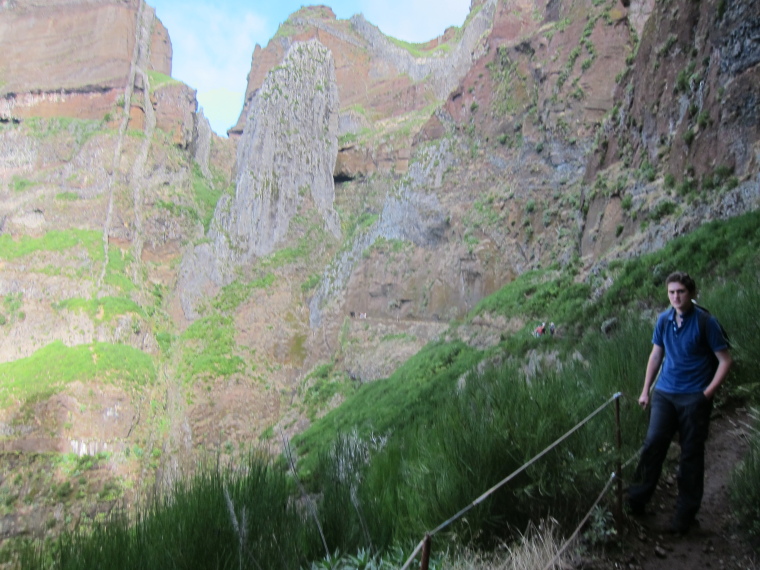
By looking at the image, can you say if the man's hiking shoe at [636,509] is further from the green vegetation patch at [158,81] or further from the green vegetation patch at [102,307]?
the green vegetation patch at [158,81]

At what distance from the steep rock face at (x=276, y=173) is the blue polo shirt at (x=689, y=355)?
47.7 m

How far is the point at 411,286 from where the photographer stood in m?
34.5

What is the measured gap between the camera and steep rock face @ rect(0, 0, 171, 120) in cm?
6100

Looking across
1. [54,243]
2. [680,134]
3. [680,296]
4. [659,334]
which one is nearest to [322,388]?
[680,134]

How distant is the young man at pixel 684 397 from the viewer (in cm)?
329

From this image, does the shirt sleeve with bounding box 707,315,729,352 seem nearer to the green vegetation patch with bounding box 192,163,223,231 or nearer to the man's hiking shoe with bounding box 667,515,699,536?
the man's hiking shoe with bounding box 667,515,699,536

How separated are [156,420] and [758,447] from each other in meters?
41.3

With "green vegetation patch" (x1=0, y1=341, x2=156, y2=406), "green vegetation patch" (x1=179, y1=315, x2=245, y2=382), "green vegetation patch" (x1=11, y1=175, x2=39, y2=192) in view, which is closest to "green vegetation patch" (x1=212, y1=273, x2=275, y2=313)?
"green vegetation patch" (x1=179, y1=315, x2=245, y2=382)

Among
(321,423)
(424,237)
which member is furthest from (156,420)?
(424,237)

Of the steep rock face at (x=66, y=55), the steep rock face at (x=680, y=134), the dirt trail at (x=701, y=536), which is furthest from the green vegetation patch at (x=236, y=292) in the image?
the dirt trail at (x=701, y=536)

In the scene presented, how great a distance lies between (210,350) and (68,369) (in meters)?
10.6

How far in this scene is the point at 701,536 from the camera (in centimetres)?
319

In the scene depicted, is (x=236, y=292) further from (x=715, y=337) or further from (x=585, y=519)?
(x=585, y=519)

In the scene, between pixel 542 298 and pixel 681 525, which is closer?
pixel 681 525
